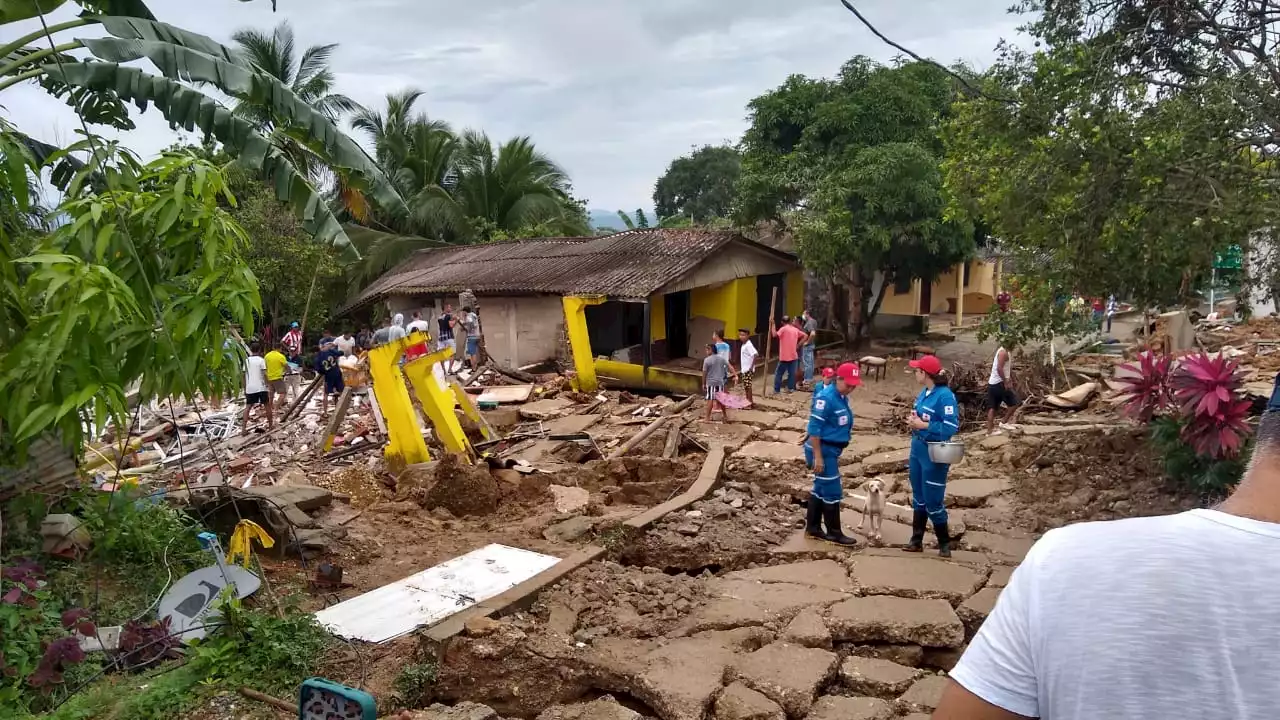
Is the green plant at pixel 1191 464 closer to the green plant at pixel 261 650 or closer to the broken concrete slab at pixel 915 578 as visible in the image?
the broken concrete slab at pixel 915 578

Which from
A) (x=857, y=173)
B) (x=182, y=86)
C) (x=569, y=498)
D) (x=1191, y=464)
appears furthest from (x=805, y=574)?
(x=857, y=173)

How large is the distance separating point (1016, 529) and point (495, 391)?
1034 centimetres

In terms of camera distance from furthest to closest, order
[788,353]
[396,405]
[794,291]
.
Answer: [794,291]
[788,353]
[396,405]

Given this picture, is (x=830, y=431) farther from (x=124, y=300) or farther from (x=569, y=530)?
(x=124, y=300)

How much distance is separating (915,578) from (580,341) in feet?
34.7

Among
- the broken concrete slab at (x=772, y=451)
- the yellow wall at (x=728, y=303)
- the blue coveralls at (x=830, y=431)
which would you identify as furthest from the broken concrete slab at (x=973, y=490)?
the yellow wall at (x=728, y=303)

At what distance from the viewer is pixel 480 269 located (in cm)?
2075

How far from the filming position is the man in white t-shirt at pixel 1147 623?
1325 millimetres

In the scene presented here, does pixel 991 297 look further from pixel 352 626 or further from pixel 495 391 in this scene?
pixel 352 626

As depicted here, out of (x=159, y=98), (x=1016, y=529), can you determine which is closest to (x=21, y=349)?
(x=159, y=98)

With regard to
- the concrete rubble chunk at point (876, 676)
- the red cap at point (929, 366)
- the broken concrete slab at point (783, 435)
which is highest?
the red cap at point (929, 366)

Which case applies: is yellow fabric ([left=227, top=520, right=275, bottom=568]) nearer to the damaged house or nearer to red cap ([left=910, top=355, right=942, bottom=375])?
red cap ([left=910, top=355, right=942, bottom=375])

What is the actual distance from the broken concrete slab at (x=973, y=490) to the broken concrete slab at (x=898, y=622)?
2998 millimetres

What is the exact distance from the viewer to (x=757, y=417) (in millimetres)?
12789
